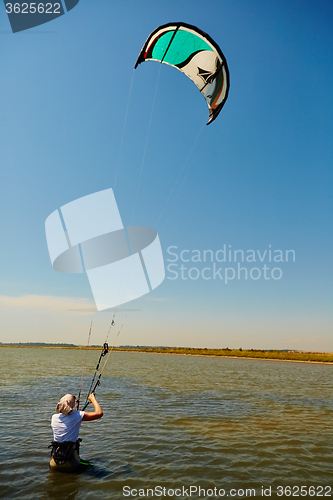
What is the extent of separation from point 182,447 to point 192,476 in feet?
6.31

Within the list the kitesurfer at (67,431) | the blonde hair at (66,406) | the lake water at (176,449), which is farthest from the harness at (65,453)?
the blonde hair at (66,406)

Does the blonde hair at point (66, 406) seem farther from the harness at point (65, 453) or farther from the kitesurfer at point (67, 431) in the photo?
the harness at point (65, 453)

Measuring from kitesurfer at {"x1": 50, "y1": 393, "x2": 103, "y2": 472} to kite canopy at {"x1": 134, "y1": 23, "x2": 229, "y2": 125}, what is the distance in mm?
9669

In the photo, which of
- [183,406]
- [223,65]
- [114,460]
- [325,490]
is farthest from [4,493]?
[223,65]

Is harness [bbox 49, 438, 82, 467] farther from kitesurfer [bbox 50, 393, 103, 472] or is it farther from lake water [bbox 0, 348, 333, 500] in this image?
lake water [bbox 0, 348, 333, 500]

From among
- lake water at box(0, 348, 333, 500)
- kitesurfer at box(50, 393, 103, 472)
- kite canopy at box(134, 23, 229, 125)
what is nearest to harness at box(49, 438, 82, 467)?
kitesurfer at box(50, 393, 103, 472)

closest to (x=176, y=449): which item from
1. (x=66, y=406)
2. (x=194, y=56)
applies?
(x=66, y=406)

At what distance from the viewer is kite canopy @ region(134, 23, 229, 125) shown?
985 centimetres

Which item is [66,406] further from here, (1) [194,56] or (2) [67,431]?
(1) [194,56]

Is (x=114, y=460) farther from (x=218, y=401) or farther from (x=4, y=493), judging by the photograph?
(x=218, y=401)

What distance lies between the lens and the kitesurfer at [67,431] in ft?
20.5

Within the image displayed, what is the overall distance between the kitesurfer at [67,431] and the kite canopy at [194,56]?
967 cm

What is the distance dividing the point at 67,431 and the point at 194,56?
12539 millimetres

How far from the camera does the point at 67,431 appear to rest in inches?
245
